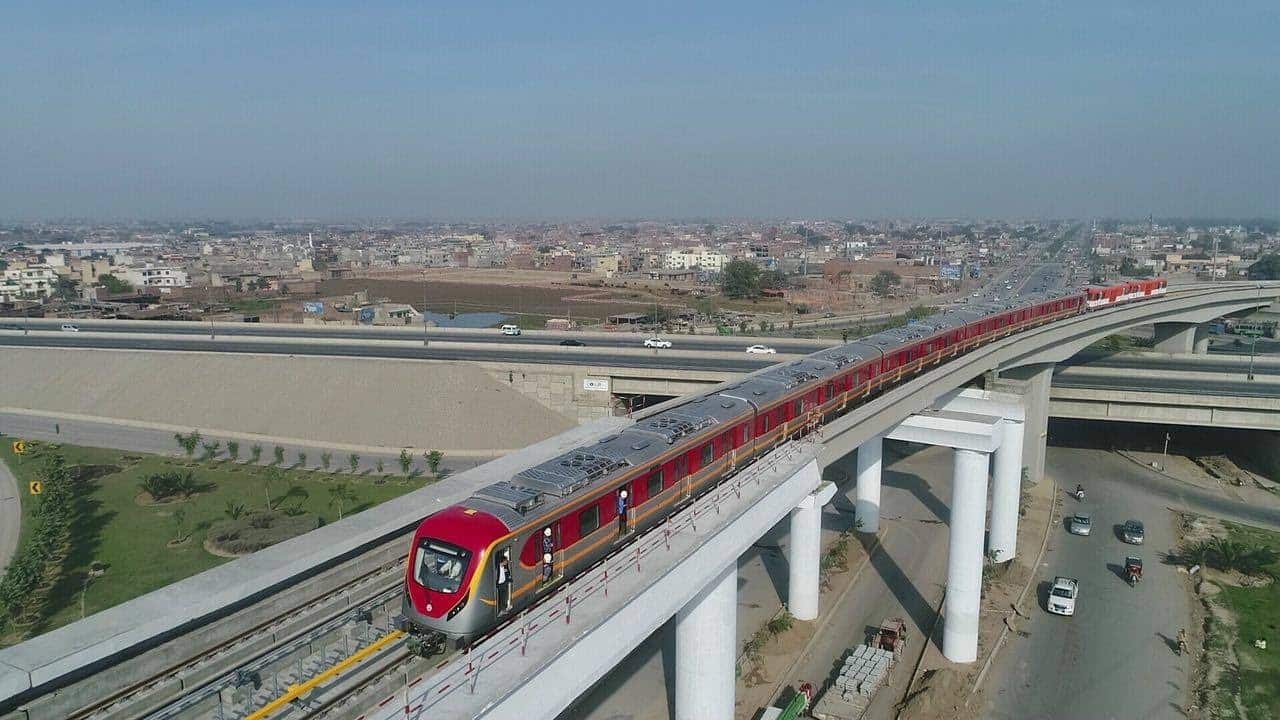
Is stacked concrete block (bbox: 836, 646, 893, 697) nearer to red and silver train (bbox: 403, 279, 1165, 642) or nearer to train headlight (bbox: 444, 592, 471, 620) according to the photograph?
red and silver train (bbox: 403, 279, 1165, 642)

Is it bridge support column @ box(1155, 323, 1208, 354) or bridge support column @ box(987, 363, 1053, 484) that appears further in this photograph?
bridge support column @ box(1155, 323, 1208, 354)

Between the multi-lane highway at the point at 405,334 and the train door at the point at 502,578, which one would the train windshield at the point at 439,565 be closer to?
the train door at the point at 502,578

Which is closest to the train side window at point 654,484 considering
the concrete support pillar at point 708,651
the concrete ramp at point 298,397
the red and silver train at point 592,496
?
the red and silver train at point 592,496

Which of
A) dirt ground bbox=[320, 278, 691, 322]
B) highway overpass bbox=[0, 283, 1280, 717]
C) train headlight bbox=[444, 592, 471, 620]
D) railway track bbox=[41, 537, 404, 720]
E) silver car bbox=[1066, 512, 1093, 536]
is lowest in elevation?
silver car bbox=[1066, 512, 1093, 536]

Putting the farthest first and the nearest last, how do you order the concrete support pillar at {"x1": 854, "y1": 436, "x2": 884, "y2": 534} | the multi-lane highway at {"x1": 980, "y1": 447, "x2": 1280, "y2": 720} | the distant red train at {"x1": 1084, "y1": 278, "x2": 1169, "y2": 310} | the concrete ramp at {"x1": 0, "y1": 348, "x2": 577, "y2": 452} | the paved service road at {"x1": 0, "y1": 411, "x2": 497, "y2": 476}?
the distant red train at {"x1": 1084, "y1": 278, "x2": 1169, "y2": 310} → the concrete ramp at {"x1": 0, "y1": 348, "x2": 577, "y2": 452} → the paved service road at {"x1": 0, "y1": 411, "x2": 497, "y2": 476} → the concrete support pillar at {"x1": 854, "y1": 436, "x2": 884, "y2": 534} → the multi-lane highway at {"x1": 980, "y1": 447, "x2": 1280, "y2": 720}

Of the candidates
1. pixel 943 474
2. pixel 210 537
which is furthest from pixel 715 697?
pixel 943 474

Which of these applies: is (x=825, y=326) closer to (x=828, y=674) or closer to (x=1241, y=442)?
(x=1241, y=442)

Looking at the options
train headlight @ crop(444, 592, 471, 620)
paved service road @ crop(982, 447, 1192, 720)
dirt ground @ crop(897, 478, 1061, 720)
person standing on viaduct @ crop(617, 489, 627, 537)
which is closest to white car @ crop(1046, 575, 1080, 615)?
paved service road @ crop(982, 447, 1192, 720)
